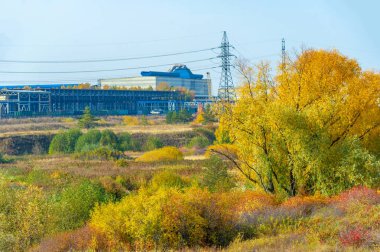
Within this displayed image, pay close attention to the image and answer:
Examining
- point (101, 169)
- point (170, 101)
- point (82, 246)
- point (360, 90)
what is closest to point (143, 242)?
point (82, 246)

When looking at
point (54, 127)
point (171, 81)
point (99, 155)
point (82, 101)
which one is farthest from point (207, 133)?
point (171, 81)

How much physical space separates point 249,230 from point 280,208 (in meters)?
2.98

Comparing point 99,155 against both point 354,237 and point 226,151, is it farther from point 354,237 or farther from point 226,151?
point 354,237

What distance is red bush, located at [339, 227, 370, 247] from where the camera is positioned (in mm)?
18766

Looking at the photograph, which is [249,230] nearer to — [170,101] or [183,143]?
[183,143]

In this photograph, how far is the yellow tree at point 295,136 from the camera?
3036 cm

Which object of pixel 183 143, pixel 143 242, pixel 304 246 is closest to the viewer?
pixel 304 246

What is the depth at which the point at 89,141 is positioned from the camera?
2921 inches

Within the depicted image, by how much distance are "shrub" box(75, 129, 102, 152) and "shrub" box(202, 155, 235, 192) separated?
35.2 m

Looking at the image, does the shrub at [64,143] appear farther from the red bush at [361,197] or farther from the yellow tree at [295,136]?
the red bush at [361,197]

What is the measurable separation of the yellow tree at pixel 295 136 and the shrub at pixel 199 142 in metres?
44.4

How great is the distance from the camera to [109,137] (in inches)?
2972

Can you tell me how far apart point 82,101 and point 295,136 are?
323ft

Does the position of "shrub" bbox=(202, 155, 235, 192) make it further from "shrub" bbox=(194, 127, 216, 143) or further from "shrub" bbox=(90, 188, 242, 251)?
"shrub" bbox=(194, 127, 216, 143)
